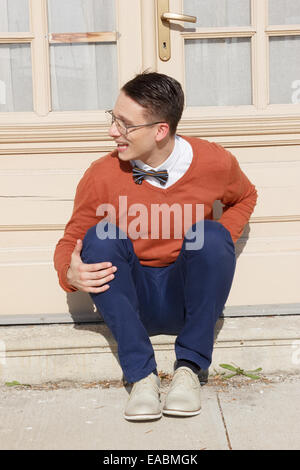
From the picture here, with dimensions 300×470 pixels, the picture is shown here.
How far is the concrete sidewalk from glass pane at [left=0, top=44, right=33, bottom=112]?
128 centimetres

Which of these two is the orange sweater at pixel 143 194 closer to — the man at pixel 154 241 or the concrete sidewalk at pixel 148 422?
the man at pixel 154 241

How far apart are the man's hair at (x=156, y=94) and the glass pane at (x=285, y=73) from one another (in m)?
0.73

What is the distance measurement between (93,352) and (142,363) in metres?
0.40

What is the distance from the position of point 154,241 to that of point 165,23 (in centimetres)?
104

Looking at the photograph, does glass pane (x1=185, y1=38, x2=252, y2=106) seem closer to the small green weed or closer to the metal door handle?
the metal door handle

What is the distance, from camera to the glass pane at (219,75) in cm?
292

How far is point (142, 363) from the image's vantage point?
7.27 ft

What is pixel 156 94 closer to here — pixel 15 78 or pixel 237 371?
pixel 15 78

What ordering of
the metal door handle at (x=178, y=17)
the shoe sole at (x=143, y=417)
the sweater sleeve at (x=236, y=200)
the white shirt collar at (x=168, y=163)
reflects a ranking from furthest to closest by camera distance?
the metal door handle at (x=178, y=17) < the sweater sleeve at (x=236, y=200) < the white shirt collar at (x=168, y=163) < the shoe sole at (x=143, y=417)

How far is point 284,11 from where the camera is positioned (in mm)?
2883

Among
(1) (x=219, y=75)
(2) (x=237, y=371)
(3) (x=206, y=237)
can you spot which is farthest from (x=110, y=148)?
(2) (x=237, y=371)

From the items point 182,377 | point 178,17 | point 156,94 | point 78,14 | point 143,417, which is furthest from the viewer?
point 78,14

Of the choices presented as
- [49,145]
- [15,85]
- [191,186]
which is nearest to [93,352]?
[191,186]

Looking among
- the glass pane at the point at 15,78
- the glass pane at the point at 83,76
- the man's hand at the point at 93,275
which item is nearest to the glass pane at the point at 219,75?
the glass pane at the point at 83,76
